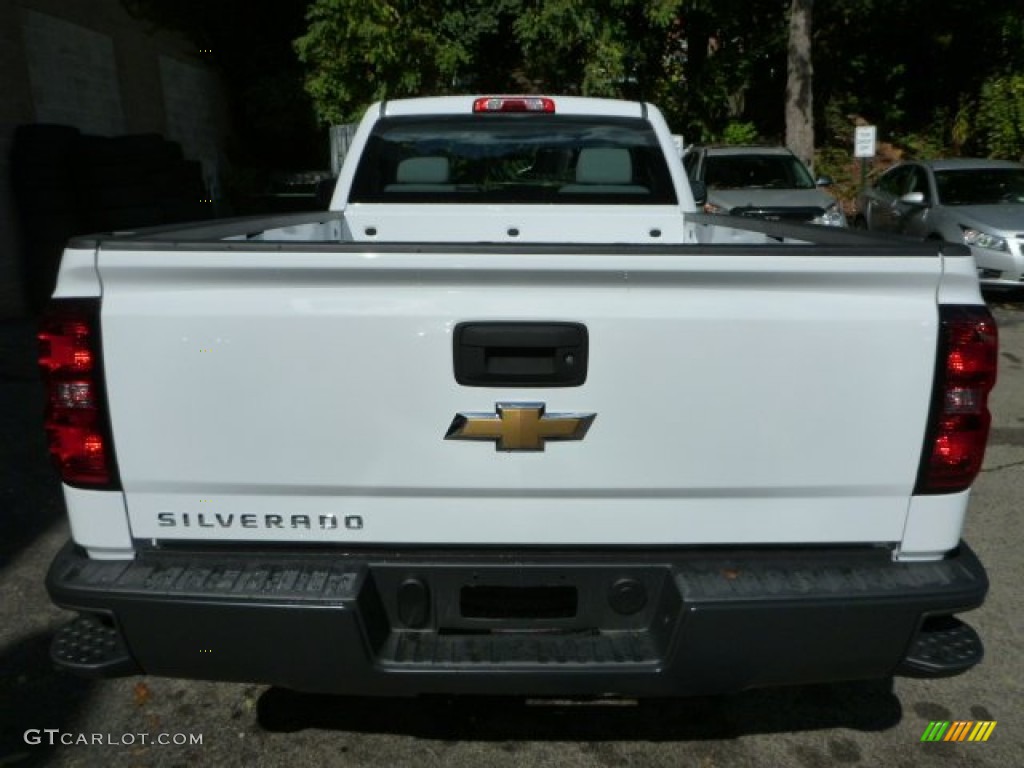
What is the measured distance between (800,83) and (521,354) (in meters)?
16.7

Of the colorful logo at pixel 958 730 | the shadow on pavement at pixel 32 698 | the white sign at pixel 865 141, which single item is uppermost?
the white sign at pixel 865 141

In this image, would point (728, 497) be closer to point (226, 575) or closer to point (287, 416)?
point (287, 416)

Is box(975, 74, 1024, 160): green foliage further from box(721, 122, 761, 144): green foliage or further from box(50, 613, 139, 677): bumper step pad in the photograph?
box(50, 613, 139, 677): bumper step pad

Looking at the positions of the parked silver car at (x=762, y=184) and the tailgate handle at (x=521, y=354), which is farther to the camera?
the parked silver car at (x=762, y=184)

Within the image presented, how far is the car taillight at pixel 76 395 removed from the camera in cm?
204

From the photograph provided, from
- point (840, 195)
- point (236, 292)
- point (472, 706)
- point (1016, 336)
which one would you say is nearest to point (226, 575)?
point (236, 292)

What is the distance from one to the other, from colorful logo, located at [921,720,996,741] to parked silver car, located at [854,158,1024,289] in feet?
24.0

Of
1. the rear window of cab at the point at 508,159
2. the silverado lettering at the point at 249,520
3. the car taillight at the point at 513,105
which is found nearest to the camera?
the silverado lettering at the point at 249,520

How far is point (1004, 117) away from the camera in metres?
18.8

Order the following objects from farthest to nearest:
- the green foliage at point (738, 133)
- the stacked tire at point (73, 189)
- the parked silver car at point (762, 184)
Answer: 1. the green foliage at point (738, 133)
2. the parked silver car at point (762, 184)
3. the stacked tire at point (73, 189)

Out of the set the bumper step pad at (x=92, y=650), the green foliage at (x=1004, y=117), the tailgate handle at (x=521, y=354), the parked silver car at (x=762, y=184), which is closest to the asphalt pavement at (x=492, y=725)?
the bumper step pad at (x=92, y=650)

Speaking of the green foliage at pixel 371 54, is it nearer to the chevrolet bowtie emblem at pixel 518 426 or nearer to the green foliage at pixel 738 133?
the green foliage at pixel 738 133

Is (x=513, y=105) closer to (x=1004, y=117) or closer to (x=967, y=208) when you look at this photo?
(x=967, y=208)

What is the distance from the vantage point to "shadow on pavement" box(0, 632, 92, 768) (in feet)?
9.15
